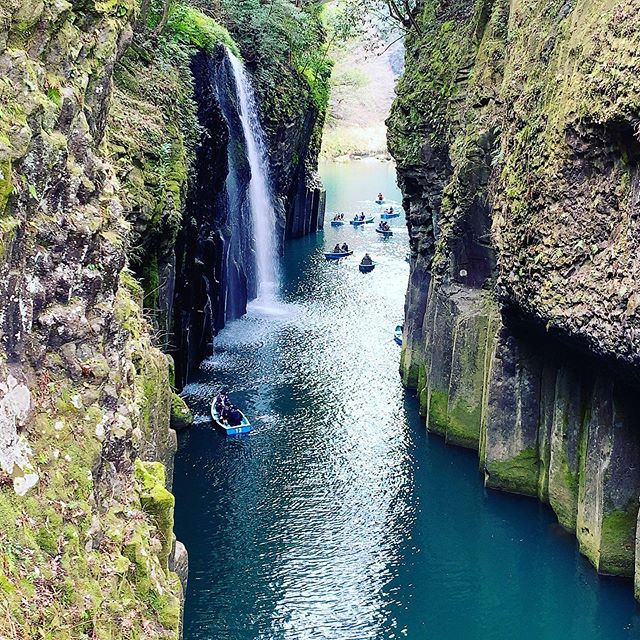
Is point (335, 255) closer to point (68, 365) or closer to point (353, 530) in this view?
point (353, 530)

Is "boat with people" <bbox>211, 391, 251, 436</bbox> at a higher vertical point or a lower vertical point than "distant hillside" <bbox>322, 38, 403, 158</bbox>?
lower

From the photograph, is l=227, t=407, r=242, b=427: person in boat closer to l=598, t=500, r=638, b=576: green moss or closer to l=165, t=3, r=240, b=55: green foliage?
l=598, t=500, r=638, b=576: green moss

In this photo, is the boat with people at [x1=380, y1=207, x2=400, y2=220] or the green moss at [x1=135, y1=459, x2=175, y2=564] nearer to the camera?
the green moss at [x1=135, y1=459, x2=175, y2=564]

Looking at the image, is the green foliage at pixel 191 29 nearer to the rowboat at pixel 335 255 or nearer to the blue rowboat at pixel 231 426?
the blue rowboat at pixel 231 426

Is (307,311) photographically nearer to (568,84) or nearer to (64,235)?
(568,84)

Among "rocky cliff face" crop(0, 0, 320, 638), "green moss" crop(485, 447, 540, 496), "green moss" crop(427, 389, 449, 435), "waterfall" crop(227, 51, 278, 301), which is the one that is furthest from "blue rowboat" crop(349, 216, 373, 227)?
"rocky cliff face" crop(0, 0, 320, 638)

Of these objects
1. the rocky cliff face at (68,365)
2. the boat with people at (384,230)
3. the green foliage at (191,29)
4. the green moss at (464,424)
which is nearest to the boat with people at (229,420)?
the green moss at (464,424)

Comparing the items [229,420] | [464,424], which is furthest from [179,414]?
[464,424]
